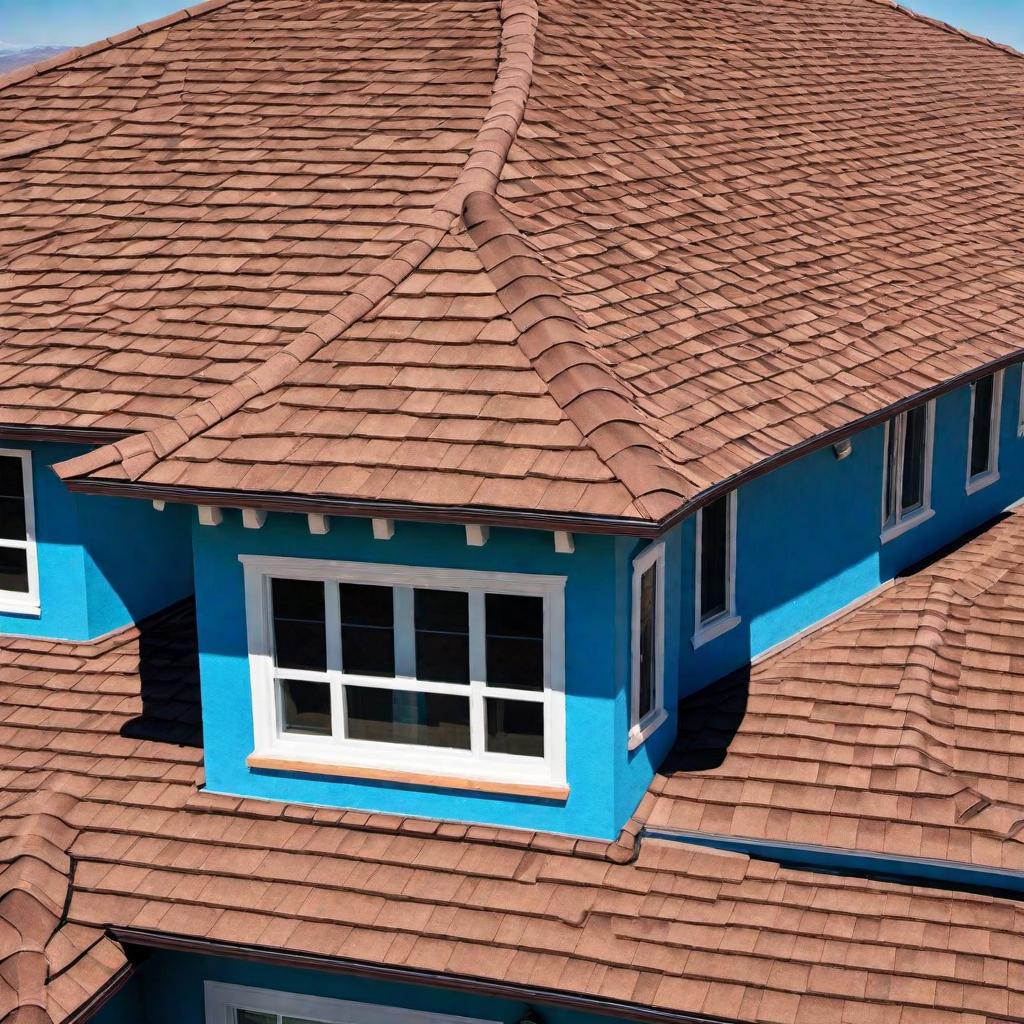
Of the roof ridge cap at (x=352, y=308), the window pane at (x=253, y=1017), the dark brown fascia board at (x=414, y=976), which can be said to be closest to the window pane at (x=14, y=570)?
the roof ridge cap at (x=352, y=308)

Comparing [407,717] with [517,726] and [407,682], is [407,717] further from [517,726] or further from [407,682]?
[517,726]

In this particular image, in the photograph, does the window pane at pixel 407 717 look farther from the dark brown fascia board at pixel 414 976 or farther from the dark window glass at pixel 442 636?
the dark brown fascia board at pixel 414 976

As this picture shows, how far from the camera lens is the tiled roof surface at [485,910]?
28.2 ft

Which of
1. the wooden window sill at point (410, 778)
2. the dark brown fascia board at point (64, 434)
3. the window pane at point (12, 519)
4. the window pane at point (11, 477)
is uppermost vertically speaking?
the dark brown fascia board at point (64, 434)

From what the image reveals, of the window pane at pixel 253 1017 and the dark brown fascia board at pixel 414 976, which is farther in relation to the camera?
the window pane at pixel 253 1017

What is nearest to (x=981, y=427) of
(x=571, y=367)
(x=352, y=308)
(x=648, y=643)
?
(x=648, y=643)

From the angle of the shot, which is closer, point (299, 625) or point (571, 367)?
point (571, 367)

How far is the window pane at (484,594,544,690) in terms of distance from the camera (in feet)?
31.1

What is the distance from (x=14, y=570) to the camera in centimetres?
1249

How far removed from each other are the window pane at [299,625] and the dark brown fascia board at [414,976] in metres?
1.94

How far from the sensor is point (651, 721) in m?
10.2

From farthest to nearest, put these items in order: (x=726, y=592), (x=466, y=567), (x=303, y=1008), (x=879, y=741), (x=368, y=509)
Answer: (x=726, y=592), (x=879, y=741), (x=303, y=1008), (x=466, y=567), (x=368, y=509)

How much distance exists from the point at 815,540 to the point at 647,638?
10.6 feet

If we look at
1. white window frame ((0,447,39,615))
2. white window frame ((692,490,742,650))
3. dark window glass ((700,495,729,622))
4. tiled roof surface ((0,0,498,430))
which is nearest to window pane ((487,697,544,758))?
white window frame ((692,490,742,650))
